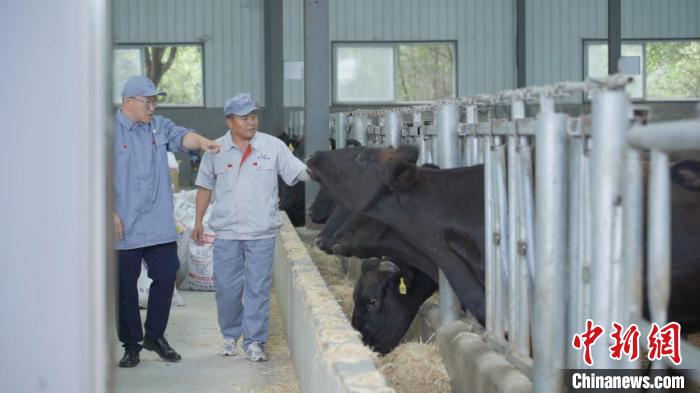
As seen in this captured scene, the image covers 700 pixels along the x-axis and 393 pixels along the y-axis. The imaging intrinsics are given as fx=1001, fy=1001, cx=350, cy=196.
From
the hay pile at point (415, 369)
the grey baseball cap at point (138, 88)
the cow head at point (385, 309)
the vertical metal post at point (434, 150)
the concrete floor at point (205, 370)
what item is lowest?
the concrete floor at point (205, 370)

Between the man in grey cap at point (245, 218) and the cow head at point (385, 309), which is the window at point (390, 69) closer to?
the man in grey cap at point (245, 218)

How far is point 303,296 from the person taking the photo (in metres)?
5.75

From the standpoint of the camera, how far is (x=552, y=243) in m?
3.85

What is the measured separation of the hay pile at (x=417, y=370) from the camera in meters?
5.36

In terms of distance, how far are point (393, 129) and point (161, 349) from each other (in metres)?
2.38

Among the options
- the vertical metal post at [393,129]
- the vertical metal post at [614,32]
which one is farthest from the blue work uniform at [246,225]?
the vertical metal post at [614,32]

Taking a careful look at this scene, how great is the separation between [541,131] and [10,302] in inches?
95.1

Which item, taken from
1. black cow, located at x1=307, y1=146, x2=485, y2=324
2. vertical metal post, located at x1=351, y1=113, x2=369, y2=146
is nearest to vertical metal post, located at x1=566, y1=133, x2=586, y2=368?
black cow, located at x1=307, y1=146, x2=485, y2=324

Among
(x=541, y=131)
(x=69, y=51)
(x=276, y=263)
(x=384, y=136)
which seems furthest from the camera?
(x=276, y=263)

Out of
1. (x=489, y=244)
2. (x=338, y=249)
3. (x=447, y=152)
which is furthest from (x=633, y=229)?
(x=338, y=249)

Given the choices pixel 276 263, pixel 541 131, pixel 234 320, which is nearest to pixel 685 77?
pixel 276 263

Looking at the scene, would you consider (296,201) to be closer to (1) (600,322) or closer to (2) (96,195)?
(1) (600,322)

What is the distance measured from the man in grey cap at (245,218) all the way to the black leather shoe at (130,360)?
2.20 ft

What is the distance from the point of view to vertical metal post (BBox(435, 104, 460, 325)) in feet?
19.1
